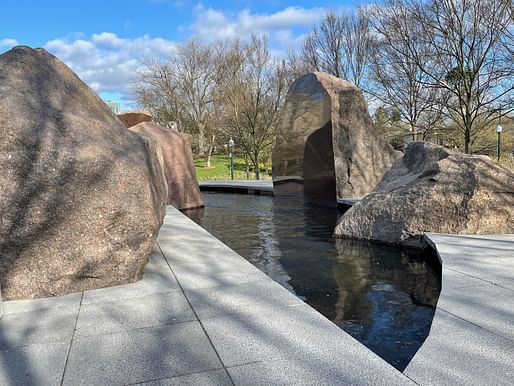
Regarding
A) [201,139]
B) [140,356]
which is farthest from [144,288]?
[201,139]

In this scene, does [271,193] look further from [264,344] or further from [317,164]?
[264,344]

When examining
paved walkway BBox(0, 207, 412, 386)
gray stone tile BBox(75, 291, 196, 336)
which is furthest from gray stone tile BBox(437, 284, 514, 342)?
gray stone tile BBox(75, 291, 196, 336)

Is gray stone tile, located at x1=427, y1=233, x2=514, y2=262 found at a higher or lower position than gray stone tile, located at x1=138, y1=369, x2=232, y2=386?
higher

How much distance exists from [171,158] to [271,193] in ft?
14.9

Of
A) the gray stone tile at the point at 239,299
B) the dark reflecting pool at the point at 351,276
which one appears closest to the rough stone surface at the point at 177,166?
the dark reflecting pool at the point at 351,276

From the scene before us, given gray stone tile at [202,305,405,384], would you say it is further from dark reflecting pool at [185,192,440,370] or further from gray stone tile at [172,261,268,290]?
gray stone tile at [172,261,268,290]

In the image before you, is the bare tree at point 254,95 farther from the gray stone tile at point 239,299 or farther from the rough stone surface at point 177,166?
the gray stone tile at point 239,299

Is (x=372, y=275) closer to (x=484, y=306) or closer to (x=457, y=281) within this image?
(x=457, y=281)

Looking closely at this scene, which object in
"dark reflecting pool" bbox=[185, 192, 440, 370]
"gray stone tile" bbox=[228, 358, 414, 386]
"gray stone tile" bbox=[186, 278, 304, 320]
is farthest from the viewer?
"dark reflecting pool" bbox=[185, 192, 440, 370]

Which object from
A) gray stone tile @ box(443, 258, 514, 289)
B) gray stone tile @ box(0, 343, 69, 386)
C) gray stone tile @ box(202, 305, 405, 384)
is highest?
gray stone tile @ box(443, 258, 514, 289)

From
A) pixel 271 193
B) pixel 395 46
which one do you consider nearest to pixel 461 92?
pixel 395 46

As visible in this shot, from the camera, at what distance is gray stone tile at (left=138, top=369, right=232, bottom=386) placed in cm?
247

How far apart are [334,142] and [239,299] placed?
9.17 meters

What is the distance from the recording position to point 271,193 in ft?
52.9
